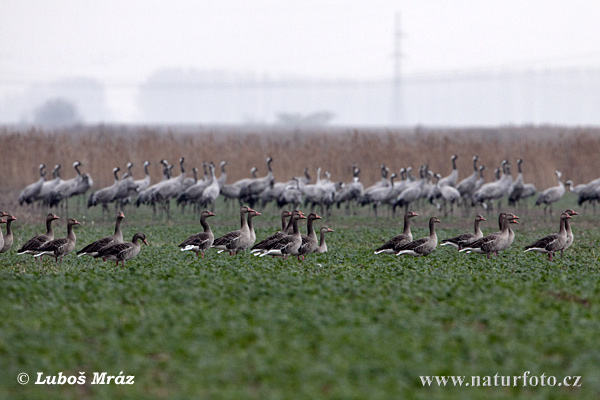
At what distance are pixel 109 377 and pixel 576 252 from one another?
11809 mm

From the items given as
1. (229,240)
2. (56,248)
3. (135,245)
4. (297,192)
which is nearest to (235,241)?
(229,240)

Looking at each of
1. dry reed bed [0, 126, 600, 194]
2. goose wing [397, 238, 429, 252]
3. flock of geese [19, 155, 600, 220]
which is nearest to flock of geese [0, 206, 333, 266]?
goose wing [397, 238, 429, 252]

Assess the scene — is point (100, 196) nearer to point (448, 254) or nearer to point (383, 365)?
point (448, 254)

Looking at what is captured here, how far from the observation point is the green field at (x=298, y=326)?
6953 millimetres

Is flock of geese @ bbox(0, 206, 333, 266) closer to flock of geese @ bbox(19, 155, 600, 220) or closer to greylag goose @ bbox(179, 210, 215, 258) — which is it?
greylag goose @ bbox(179, 210, 215, 258)

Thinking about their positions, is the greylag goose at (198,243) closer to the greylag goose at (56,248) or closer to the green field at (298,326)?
the green field at (298,326)

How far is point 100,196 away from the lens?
2555 cm

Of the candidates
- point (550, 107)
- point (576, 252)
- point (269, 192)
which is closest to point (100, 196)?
point (269, 192)

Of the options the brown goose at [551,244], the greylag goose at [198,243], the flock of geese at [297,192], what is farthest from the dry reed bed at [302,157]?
the brown goose at [551,244]

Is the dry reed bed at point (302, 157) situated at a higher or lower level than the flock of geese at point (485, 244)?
higher

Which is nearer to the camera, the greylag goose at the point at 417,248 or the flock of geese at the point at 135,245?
the flock of geese at the point at 135,245

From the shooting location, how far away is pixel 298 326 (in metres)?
8.66

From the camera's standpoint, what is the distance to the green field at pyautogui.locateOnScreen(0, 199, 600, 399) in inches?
274

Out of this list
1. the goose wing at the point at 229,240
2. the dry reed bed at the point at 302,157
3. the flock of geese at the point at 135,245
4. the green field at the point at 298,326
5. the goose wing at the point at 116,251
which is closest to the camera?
the green field at the point at 298,326
